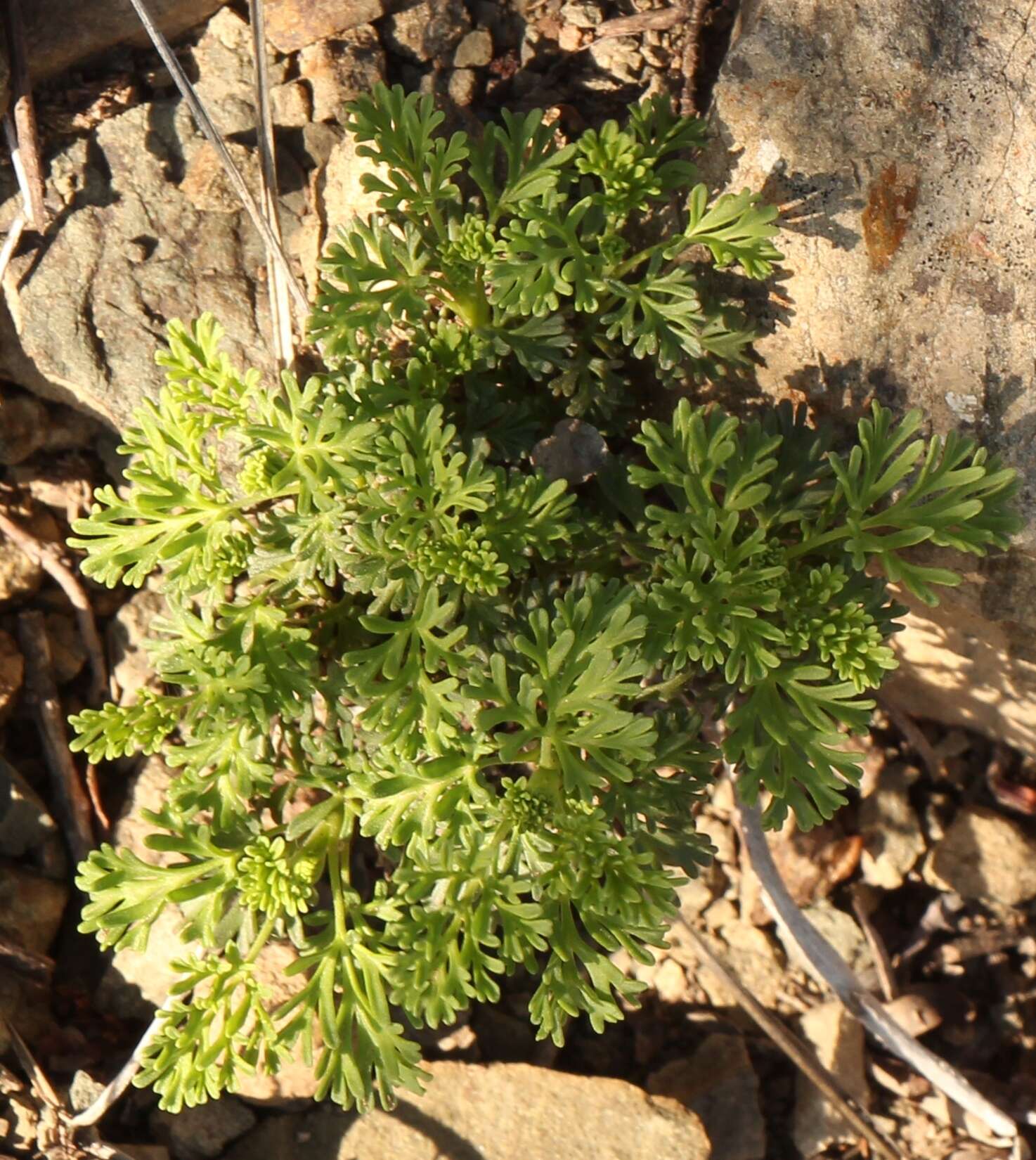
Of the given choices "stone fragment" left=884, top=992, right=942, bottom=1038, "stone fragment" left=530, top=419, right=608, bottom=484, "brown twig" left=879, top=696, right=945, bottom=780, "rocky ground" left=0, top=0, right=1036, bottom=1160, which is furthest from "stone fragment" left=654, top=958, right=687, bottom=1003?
"stone fragment" left=530, top=419, right=608, bottom=484

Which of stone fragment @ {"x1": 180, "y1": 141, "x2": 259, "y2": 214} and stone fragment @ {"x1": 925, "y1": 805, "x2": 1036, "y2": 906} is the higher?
stone fragment @ {"x1": 180, "y1": 141, "x2": 259, "y2": 214}

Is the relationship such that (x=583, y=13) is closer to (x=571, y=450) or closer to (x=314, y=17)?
(x=314, y=17)

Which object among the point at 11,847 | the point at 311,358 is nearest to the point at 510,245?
the point at 311,358

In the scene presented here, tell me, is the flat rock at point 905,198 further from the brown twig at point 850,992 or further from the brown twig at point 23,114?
the brown twig at point 23,114

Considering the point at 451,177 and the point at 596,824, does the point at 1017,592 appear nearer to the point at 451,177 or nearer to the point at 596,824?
the point at 596,824

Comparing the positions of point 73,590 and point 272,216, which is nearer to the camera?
point 272,216

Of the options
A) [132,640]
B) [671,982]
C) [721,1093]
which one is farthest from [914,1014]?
[132,640]

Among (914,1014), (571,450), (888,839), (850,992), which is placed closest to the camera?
(571,450)

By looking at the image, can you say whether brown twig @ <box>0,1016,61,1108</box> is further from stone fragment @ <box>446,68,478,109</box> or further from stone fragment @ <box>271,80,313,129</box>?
stone fragment @ <box>446,68,478,109</box>
